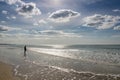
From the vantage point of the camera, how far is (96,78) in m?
13.4

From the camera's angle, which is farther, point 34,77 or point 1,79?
point 34,77

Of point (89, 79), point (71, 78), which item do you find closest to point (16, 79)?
point (71, 78)

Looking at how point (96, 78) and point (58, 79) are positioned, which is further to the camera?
point (96, 78)

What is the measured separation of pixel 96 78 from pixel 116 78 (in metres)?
1.77

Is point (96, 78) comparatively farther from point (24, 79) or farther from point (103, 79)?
point (24, 79)

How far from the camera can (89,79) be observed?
43.0 ft

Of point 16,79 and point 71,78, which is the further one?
point 71,78

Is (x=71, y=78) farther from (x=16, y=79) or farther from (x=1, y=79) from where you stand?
(x=1, y=79)

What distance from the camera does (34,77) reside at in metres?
12.9

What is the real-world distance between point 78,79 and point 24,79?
4476 mm

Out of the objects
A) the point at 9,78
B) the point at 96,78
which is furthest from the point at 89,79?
the point at 9,78

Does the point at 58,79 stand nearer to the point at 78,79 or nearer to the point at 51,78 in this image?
the point at 51,78

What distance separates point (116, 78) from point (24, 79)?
792 cm

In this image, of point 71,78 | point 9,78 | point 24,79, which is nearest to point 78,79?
point 71,78
